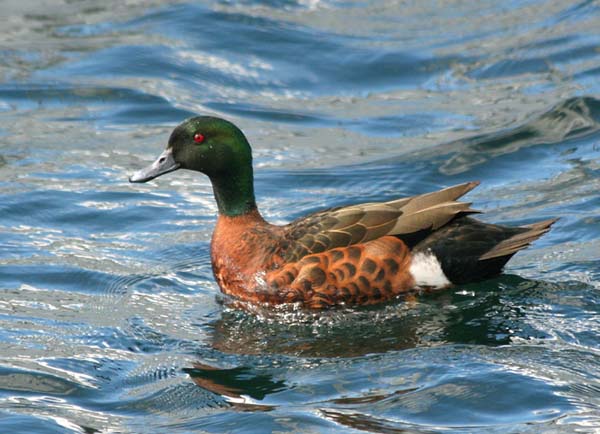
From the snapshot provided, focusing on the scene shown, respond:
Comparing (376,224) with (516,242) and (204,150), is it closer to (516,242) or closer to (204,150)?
(516,242)

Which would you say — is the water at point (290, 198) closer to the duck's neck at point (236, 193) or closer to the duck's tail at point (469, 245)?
the duck's tail at point (469, 245)

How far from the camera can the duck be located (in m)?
8.29

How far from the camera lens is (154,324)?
848 centimetres

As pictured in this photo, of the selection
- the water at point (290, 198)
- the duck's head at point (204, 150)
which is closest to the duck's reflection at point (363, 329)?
the water at point (290, 198)

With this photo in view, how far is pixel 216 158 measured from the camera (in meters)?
8.98

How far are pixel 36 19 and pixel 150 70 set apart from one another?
2010 millimetres

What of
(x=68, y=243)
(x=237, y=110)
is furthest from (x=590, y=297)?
(x=237, y=110)

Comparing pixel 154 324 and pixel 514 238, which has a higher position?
pixel 514 238

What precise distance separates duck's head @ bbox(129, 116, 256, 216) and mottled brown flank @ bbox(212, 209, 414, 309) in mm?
634

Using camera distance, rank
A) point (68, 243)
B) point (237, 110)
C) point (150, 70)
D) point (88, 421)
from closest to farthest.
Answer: point (88, 421) → point (68, 243) → point (237, 110) → point (150, 70)

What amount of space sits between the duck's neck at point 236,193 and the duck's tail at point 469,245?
1418 mm

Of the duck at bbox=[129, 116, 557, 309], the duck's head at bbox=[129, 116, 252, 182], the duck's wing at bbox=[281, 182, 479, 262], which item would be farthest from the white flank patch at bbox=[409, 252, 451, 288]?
the duck's head at bbox=[129, 116, 252, 182]

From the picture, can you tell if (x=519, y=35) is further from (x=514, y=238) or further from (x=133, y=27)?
(x=514, y=238)

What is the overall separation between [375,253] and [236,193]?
132 cm
